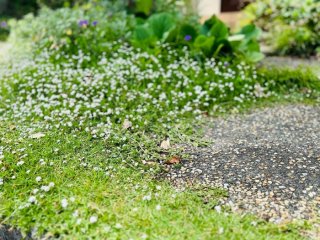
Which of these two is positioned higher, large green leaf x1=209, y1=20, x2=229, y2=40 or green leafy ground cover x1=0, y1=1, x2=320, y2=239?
large green leaf x1=209, y1=20, x2=229, y2=40

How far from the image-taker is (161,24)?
16.8 ft

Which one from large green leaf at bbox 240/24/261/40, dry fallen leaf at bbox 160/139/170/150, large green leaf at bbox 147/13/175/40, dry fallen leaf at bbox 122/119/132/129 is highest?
large green leaf at bbox 147/13/175/40

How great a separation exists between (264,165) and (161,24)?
9.17 ft

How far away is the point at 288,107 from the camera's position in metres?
3.94

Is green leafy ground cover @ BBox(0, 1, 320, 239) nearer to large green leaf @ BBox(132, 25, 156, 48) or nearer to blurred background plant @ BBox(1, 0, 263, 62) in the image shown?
blurred background plant @ BBox(1, 0, 263, 62)

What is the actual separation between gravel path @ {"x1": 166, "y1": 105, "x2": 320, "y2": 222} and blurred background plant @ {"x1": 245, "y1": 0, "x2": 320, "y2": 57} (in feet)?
6.91

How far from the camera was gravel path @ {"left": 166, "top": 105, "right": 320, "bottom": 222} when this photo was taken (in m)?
2.46

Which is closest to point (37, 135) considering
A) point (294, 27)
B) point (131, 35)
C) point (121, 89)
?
point (121, 89)

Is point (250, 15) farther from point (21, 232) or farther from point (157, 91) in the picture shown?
point (21, 232)

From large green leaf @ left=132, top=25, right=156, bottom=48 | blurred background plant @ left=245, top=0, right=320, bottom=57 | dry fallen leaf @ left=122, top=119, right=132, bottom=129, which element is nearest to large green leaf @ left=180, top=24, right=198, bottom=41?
large green leaf @ left=132, top=25, right=156, bottom=48

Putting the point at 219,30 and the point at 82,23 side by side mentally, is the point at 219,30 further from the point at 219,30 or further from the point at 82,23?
the point at 82,23

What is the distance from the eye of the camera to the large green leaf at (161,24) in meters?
5.07

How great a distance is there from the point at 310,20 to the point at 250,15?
41.4 inches

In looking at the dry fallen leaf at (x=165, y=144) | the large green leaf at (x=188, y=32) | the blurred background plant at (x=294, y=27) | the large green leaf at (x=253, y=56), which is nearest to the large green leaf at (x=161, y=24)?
the large green leaf at (x=188, y=32)
